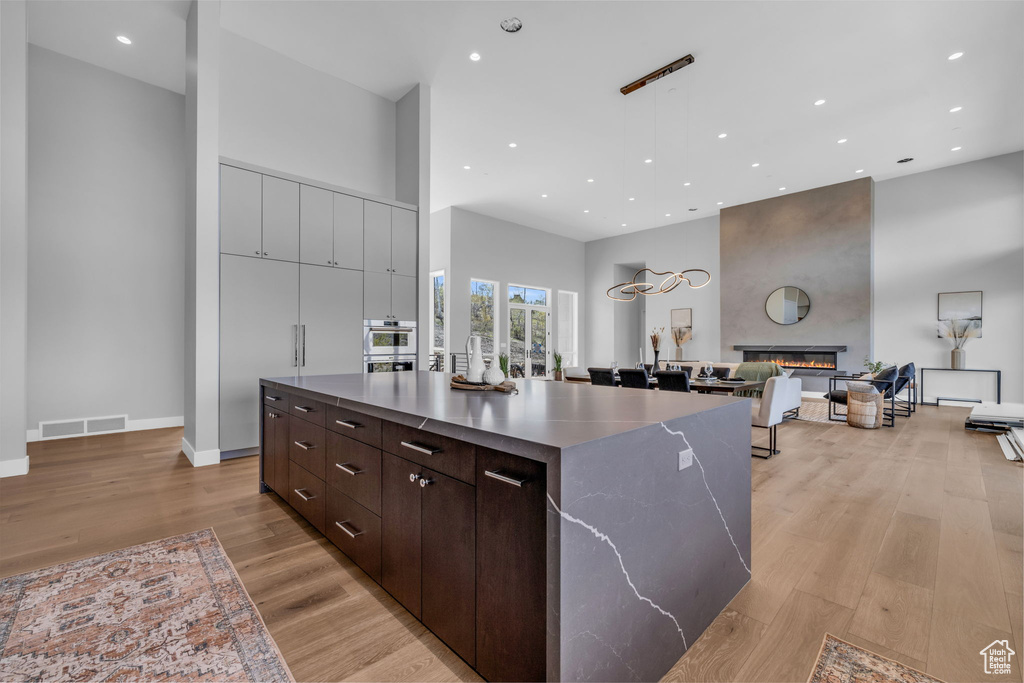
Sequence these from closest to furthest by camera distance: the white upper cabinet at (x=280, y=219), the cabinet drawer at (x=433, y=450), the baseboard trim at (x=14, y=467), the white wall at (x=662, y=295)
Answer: the cabinet drawer at (x=433, y=450) < the baseboard trim at (x=14, y=467) < the white upper cabinet at (x=280, y=219) < the white wall at (x=662, y=295)

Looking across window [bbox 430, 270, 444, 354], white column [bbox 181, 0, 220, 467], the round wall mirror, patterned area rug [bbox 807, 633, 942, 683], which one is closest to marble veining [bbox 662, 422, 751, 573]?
patterned area rug [bbox 807, 633, 942, 683]

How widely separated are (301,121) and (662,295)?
8566 mm

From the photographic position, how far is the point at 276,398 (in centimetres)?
264

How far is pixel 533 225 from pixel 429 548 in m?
9.50

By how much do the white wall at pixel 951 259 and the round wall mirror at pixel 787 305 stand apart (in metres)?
1.08

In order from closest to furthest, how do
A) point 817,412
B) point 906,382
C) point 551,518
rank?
point 551,518 → point 906,382 → point 817,412

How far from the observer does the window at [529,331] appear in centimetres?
1002

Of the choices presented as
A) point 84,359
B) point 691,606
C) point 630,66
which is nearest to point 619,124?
point 630,66

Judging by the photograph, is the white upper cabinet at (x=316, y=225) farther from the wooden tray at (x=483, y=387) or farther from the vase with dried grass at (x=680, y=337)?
the vase with dried grass at (x=680, y=337)

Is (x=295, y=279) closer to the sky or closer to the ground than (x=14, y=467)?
closer to the sky

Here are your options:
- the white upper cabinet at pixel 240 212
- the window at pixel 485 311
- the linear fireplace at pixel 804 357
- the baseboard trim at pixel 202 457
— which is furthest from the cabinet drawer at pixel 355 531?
the linear fireplace at pixel 804 357

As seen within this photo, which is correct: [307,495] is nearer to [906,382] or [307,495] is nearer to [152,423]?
[152,423]

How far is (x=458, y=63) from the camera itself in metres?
4.39

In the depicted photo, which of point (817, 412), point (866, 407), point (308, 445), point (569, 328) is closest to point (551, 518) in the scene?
point (308, 445)
